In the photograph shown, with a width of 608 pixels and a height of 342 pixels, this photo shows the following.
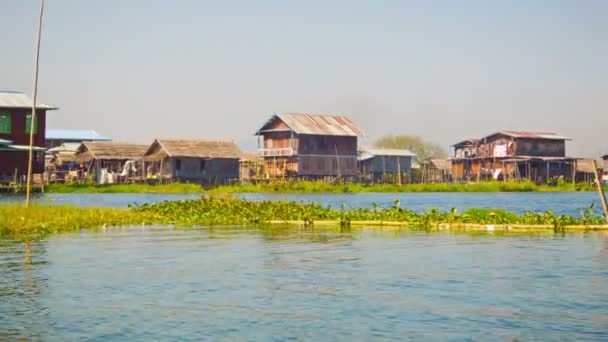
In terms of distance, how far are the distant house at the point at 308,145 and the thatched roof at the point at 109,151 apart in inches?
417

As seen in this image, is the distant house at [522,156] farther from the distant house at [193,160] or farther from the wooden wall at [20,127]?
the wooden wall at [20,127]

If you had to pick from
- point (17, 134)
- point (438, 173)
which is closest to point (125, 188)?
point (17, 134)

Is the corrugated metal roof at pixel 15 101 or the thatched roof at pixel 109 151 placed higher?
the corrugated metal roof at pixel 15 101

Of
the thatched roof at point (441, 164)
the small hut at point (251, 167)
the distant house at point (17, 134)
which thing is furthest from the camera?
the thatched roof at point (441, 164)

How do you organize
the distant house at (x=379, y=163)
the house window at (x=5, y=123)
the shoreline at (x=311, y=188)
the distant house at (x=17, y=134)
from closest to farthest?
the distant house at (x=17, y=134) → the house window at (x=5, y=123) → the shoreline at (x=311, y=188) → the distant house at (x=379, y=163)

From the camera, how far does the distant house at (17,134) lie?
5362 centimetres

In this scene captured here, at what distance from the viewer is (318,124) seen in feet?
232

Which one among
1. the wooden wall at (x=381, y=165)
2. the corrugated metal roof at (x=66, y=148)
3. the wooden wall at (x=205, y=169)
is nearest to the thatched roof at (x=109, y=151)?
the wooden wall at (x=205, y=169)

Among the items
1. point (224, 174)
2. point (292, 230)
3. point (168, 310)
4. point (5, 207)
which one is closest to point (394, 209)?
point (292, 230)

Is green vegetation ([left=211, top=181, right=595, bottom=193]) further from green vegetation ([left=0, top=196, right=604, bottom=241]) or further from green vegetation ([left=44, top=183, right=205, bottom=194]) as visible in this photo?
green vegetation ([left=0, top=196, right=604, bottom=241])

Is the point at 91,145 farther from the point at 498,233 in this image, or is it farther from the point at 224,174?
the point at 498,233

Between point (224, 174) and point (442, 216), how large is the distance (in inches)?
1720

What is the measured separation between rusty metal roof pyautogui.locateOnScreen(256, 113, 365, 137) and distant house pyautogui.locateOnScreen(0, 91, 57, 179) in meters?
20.5

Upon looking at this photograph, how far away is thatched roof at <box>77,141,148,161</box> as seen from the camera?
65.0m
